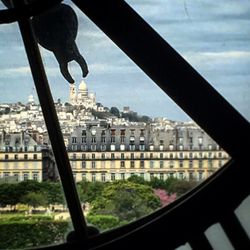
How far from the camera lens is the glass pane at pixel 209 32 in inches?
78.6

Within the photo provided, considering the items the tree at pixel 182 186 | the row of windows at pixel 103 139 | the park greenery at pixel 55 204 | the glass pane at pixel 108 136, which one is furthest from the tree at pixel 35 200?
the tree at pixel 182 186

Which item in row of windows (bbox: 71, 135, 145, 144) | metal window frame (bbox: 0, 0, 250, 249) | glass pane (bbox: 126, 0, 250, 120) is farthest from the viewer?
row of windows (bbox: 71, 135, 145, 144)

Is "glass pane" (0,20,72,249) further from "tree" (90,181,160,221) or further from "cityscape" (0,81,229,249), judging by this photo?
"tree" (90,181,160,221)

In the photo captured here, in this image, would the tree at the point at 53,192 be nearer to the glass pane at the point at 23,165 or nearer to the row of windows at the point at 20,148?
the glass pane at the point at 23,165

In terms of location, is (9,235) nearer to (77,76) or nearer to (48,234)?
(48,234)

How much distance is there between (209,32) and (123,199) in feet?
2.29

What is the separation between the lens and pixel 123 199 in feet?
6.97

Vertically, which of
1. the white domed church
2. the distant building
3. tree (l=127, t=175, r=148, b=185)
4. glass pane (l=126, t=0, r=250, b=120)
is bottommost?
tree (l=127, t=175, r=148, b=185)

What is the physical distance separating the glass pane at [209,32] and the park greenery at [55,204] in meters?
0.45

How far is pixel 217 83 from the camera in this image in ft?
6.52

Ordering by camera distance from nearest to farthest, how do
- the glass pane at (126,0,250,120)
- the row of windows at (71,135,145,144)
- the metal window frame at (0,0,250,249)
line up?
the metal window frame at (0,0,250,249)
the glass pane at (126,0,250,120)
the row of windows at (71,135,145,144)

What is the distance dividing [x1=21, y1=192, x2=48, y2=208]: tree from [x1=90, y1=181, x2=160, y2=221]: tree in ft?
0.61

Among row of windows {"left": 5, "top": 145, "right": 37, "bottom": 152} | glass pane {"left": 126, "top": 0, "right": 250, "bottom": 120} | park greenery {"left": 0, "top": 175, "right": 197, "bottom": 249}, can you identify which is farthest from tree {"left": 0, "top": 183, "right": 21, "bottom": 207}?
glass pane {"left": 126, "top": 0, "right": 250, "bottom": 120}

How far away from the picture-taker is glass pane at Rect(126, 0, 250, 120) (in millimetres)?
1996
